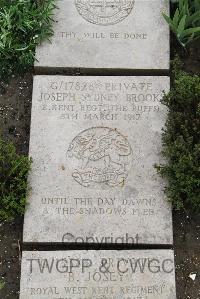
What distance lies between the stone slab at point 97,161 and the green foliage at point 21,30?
37 cm

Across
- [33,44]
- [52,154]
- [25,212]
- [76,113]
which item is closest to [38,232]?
[25,212]

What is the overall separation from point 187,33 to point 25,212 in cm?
220

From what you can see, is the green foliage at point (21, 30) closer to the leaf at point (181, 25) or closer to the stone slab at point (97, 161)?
the stone slab at point (97, 161)

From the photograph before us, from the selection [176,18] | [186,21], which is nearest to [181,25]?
[176,18]

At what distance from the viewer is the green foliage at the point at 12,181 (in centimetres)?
455

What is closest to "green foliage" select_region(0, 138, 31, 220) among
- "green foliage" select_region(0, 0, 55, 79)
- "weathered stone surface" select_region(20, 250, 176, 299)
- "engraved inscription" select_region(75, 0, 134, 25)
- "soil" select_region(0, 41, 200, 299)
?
"soil" select_region(0, 41, 200, 299)

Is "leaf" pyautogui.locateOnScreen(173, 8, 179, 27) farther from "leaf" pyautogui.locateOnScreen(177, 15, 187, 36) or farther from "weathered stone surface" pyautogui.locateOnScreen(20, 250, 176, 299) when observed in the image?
"weathered stone surface" pyautogui.locateOnScreen(20, 250, 176, 299)

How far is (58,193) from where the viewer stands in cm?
461

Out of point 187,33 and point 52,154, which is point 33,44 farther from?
point 187,33

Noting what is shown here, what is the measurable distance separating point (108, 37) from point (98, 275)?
219 centimetres

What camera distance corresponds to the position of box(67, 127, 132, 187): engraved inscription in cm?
466

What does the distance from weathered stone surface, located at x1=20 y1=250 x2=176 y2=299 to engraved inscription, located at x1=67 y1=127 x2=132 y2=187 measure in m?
0.63

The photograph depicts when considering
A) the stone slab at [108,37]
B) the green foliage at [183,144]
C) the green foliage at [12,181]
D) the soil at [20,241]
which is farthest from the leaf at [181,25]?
the green foliage at [12,181]

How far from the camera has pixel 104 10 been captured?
530 cm
